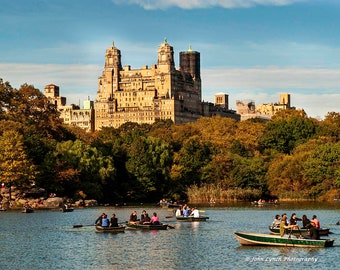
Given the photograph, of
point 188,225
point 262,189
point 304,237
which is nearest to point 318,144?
point 262,189

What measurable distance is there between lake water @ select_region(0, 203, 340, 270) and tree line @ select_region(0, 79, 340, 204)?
26.1m

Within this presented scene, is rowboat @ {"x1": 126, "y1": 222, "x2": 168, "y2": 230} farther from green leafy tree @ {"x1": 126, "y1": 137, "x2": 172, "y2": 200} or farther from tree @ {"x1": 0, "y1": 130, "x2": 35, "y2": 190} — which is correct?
green leafy tree @ {"x1": 126, "y1": 137, "x2": 172, "y2": 200}

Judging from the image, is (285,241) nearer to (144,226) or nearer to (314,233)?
(314,233)

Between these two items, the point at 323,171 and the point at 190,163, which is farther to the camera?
the point at 190,163

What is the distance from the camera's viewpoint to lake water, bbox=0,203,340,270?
4306 centimetres

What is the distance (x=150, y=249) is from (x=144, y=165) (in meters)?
62.5

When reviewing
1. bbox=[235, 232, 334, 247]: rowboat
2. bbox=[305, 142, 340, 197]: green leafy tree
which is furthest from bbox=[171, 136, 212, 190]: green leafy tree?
bbox=[235, 232, 334, 247]: rowboat

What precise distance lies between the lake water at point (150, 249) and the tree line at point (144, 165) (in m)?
26.1

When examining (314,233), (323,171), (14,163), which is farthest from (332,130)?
(314,233)

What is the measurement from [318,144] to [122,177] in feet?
90.4

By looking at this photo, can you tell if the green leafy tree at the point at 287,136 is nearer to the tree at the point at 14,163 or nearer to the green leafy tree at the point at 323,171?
the green leafy tree at the point at 323,171

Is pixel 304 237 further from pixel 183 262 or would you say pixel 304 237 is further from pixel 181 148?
pixel 181 148

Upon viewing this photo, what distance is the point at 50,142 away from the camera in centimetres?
10488

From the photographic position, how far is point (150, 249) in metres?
48.8
